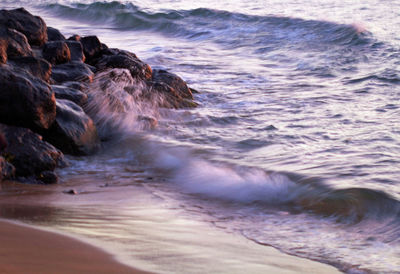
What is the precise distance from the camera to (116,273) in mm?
2756

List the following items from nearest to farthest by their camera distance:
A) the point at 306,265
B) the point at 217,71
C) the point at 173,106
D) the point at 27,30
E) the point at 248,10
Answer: the point at 306,265 < the point at 27,30 < the point at 173,106 < the point at 217,71 < the point at 248,10

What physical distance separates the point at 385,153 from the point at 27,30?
14.2ft

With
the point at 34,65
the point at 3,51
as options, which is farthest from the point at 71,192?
the point at 34,65

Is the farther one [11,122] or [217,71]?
[217,71]

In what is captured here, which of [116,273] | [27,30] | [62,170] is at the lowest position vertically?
[62,170]

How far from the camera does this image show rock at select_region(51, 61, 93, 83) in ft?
23.1

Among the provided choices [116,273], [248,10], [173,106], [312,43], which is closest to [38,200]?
[116,273]

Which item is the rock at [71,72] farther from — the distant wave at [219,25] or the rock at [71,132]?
the distant wave at [219,25]

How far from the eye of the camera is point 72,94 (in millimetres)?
6496

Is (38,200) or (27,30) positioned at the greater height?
(27,30)

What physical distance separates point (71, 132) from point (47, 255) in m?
2.83

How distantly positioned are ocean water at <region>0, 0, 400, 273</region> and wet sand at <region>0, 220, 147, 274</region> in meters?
1.25

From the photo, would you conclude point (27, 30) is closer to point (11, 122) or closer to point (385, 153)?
point (11, 122)

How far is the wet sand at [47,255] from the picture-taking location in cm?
268
